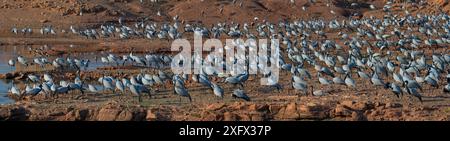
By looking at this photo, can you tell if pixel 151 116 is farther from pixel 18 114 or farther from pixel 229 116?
pixel 18 114

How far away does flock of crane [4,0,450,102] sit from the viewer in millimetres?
18062

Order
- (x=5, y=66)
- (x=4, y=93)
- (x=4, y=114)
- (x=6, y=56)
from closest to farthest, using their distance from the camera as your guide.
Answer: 1. (x=4, y=114)
2. (x=4, y=93)
3. (x=5, y=66)
4. (x=6, y=56)

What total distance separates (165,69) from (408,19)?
60.4ft

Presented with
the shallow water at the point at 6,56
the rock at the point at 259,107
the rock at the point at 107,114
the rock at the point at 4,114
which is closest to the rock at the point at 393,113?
the rock at the point at 259,107

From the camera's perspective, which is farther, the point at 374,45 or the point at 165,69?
the point at 374,45

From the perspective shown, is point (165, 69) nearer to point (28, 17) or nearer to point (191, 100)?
point (191, 100)

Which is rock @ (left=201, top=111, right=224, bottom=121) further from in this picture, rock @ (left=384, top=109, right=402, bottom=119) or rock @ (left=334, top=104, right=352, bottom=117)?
rock @ (left=384, top=109, right=402, bottom=119)

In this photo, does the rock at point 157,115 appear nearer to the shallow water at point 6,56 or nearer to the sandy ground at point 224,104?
the sandy ground at point 224,104

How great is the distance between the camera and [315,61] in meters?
24.1

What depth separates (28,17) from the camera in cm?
4122

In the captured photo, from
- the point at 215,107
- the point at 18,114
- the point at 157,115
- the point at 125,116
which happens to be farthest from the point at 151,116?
the point at 18,114

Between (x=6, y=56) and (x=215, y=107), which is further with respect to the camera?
(x=6, y=56)

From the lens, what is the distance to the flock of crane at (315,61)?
711 inches
